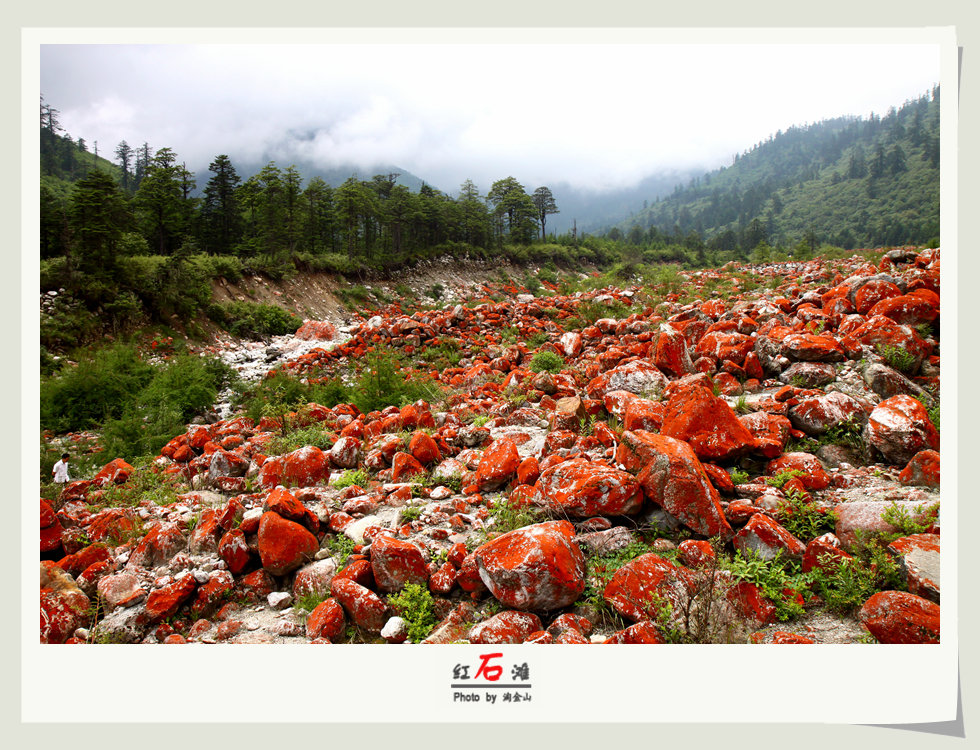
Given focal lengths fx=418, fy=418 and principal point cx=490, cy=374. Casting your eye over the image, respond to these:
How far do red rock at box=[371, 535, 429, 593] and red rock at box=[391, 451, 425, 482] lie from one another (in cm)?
177

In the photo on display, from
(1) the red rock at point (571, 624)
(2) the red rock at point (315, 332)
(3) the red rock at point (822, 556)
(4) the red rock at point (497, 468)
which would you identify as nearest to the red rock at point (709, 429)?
(3) the red rock at point (822, 556)

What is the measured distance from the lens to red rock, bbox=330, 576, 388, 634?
9.46ft

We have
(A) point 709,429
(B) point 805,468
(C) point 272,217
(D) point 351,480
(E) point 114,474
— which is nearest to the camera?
(B) point 805,468

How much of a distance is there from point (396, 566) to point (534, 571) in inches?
44.3

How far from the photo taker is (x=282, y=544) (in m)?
3.57

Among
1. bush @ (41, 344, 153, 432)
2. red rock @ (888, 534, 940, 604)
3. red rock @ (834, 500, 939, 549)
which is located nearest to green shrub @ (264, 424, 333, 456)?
bush @ (41, 344, 153, 432)

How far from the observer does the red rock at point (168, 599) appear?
312 cm

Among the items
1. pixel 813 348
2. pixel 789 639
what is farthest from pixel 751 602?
pixel 813 348

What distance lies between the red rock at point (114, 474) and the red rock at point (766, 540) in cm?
769

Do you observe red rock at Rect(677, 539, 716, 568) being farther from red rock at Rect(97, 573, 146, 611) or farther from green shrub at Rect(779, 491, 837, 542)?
red rock at Rect(97, 573, 146, 611)

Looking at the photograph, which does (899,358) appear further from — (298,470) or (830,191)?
(830,191)

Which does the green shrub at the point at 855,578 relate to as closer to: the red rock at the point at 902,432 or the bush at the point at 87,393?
the red rock at the point at 902,432

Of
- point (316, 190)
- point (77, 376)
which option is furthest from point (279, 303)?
point (316, 190)

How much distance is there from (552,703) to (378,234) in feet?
124
